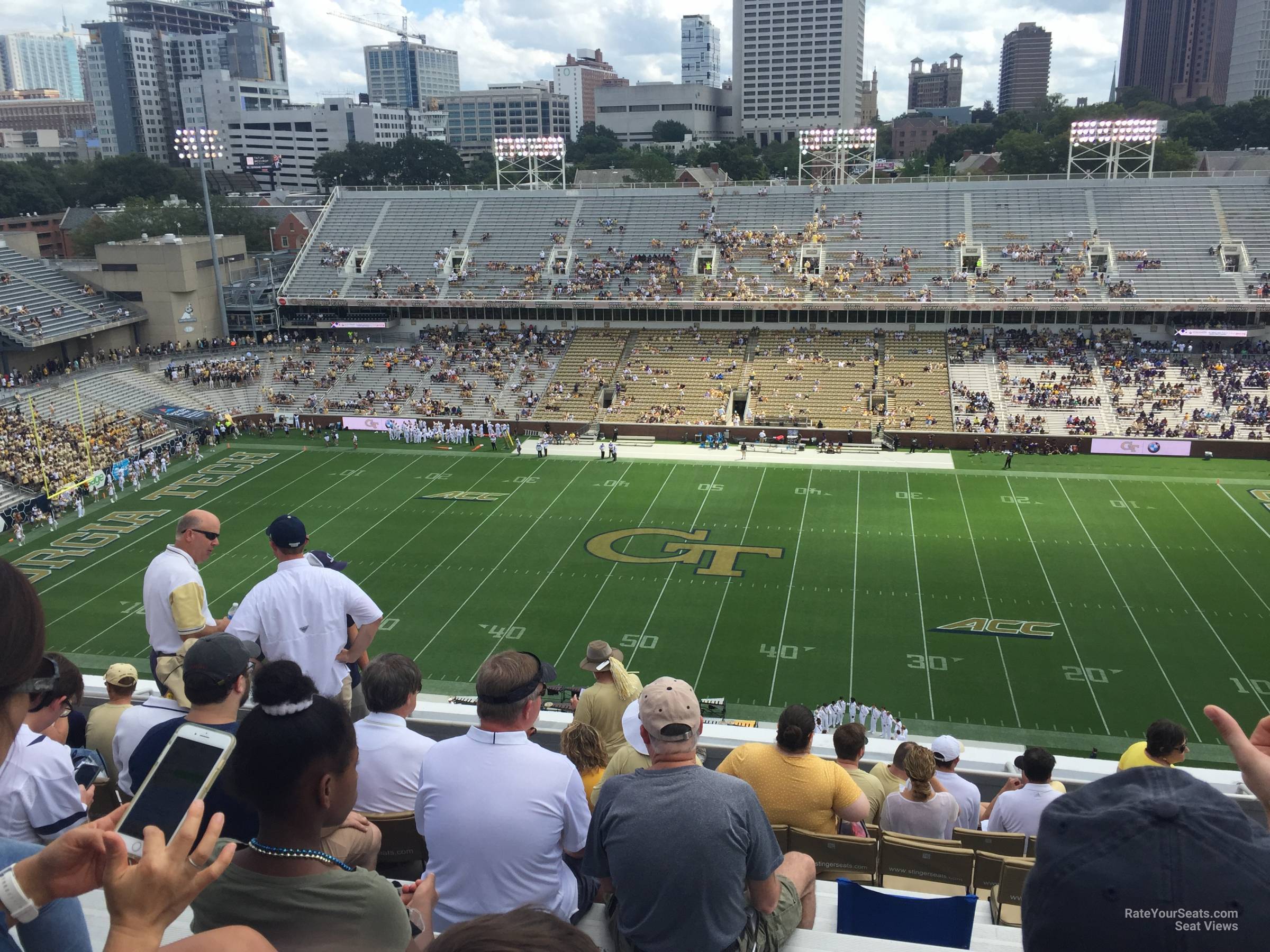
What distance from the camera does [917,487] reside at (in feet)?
111

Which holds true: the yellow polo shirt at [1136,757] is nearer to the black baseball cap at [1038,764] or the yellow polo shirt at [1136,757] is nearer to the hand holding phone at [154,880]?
the black baseball cap at [1038,764]

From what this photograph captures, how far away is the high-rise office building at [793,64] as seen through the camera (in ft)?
546

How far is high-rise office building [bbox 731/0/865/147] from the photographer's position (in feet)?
546

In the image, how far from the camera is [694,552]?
28062 millimetres

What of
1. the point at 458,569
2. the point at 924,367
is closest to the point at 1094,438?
the point at 924,367

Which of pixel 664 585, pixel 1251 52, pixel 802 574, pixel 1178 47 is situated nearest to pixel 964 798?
pixel 664 585

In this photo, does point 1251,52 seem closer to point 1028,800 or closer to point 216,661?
point 1028,800

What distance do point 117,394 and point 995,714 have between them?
3919 cm

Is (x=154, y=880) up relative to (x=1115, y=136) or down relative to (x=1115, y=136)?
down

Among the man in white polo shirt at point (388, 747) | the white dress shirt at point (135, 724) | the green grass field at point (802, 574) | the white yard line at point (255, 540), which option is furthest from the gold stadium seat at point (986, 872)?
the white yard line at point (255, 540)

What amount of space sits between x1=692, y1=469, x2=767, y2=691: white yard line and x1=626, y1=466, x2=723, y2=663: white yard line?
147 centimetres

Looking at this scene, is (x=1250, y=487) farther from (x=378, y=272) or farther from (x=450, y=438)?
(x=378, y=272)

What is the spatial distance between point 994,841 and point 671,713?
4392 mm

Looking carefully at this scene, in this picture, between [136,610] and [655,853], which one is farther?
[136,610]
